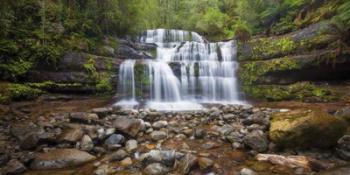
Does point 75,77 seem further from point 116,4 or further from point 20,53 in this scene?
point 116,4

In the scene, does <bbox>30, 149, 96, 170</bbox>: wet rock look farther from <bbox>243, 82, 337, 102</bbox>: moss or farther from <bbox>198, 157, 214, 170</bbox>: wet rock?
<bbox>243, 82, 337, 102</bbox>: moss

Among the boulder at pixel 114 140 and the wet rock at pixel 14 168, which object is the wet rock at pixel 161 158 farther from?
the wet rock at pixel 14 168

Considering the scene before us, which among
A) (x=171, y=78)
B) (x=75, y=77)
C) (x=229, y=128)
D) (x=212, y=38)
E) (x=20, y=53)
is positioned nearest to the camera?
(x=229, y=128)

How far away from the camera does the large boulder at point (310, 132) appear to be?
14.1 ft

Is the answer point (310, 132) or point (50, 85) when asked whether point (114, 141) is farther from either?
point (50, 85)

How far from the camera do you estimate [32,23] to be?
30.9 feet

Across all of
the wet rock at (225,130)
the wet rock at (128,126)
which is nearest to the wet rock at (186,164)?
the wet rock at (128,126)

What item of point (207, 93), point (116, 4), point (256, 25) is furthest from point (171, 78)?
point (256, 25)

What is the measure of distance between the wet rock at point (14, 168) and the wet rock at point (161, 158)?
1.97 metres

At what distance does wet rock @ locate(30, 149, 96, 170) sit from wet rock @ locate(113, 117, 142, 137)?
3.77 ft

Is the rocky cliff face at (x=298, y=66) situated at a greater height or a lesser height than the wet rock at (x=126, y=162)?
greater

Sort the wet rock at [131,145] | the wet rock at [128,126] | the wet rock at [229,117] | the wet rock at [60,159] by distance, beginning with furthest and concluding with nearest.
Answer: the wet rock at [229,117] → the wet rock at [128,126] → the wet rock at [131,145] → the wet rock at [60,159]

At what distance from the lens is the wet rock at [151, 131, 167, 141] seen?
5294 mm

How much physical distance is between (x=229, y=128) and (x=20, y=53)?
27.1 ft
